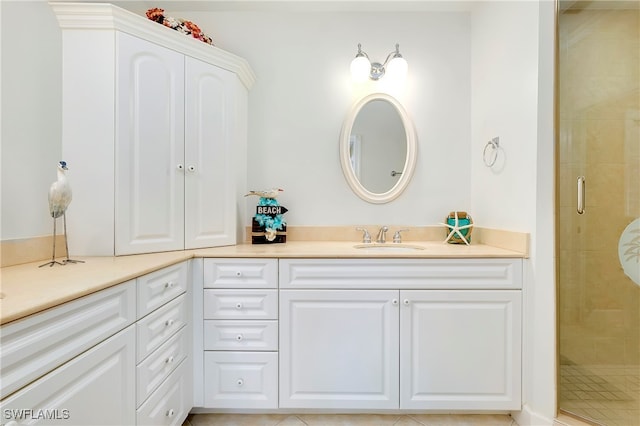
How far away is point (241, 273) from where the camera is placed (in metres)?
1.57

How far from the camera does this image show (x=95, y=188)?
4.91ft

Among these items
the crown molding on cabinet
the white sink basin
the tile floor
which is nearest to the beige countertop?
the white sink basin

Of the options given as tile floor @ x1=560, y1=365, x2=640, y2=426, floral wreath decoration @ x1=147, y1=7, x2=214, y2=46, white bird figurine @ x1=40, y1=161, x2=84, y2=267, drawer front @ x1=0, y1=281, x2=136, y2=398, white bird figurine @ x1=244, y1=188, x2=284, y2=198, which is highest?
floral wreath decoration @ x1=147, y1=7, x2=214, y2=46

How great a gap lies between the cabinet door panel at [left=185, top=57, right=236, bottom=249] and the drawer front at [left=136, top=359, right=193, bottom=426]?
26.4 inches

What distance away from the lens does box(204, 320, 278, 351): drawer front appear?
157cm

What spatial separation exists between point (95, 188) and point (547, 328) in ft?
7.66

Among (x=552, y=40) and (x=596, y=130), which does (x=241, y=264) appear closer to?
(x=552, y=40)

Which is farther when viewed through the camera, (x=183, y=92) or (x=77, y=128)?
(x=183, y=92)

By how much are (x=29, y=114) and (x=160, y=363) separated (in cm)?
129

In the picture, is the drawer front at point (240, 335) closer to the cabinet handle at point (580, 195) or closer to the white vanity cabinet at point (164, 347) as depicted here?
the white vanity cabinet at point (164, 347)

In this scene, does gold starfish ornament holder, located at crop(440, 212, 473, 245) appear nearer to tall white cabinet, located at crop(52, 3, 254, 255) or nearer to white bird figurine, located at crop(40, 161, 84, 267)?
tall white cabinet, located at crop(52, 3, 254, 255)

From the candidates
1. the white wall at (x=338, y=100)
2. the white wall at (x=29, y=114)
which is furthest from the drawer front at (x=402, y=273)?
the white wall at (x=29, y=114)

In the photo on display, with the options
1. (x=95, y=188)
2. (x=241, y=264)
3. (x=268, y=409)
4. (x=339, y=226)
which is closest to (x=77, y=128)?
(x=95, y=188)

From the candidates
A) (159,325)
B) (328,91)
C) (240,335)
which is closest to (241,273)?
(240,335)
